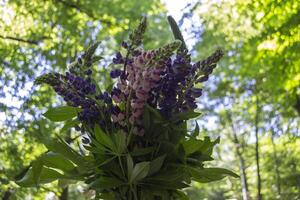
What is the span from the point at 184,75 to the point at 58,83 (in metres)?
0.33

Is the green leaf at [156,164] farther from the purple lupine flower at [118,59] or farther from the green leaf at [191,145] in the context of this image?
the purple lupine flower at [118,59]

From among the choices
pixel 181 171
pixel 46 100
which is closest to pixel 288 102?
pixel 46 100

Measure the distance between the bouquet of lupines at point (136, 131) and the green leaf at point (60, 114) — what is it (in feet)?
0.18

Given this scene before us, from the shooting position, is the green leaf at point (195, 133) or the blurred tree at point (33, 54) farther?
the blurred tree at point (33, 54)

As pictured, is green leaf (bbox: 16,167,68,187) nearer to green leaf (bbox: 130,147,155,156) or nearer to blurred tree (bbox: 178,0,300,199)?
green leaf (bbox: 130,147,155,156)

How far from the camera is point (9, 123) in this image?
16.5 feet

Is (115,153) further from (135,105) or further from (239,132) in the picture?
(239,132)

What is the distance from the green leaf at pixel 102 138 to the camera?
108 cm

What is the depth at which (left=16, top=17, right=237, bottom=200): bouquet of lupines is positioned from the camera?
1.11 meters

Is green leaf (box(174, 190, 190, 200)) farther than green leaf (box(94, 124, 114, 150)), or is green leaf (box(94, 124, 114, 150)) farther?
green leaf (box(174, 190, 190, 200))

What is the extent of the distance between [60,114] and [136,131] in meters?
0.28

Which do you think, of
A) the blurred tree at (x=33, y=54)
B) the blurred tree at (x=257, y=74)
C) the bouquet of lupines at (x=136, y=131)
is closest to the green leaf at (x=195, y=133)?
the bouquet of lupines at (x=136, y=131)

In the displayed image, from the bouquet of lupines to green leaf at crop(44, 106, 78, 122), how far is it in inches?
2.1

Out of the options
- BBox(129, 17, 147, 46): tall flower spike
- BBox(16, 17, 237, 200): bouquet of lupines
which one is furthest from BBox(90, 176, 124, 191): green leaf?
BBox(129, 17, 147, 46): tall flower spike
